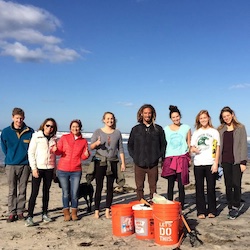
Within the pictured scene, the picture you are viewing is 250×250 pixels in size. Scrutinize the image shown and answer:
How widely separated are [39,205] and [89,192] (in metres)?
1.41

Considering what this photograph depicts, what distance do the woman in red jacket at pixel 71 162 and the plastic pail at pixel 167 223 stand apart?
2098 millimetres

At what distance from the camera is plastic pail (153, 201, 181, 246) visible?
4.48m

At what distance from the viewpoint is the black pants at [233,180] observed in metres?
6.01

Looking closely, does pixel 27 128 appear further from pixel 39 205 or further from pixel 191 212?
pixel 191 212

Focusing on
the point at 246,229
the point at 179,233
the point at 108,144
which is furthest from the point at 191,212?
the point at 108,144

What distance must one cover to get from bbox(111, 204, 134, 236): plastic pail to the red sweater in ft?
4.68

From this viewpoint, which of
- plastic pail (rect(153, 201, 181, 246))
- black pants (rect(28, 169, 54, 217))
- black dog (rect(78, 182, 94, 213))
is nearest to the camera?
plastic pail (rect(153, 201, 181, 246))

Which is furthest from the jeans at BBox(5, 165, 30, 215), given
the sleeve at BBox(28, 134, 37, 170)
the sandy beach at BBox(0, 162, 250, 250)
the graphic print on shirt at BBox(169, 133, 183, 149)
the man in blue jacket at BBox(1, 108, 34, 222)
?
the graphic print on shirt at BBox(169, 133, 183, 149)

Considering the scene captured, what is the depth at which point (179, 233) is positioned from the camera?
191 inches

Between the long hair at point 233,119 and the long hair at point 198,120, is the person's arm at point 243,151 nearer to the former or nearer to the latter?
the long hair at point 233,119

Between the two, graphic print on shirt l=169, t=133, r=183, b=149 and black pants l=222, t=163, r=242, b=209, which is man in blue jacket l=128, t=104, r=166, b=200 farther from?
black pants l=222, t=163, r=242, b=209

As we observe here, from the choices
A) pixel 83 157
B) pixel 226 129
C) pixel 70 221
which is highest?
pixel 226 129

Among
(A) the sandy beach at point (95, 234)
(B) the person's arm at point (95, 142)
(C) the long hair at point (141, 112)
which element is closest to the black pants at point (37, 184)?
(A) the sandy beach at point (95, 234)

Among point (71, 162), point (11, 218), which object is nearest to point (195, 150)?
point (71, 162)
